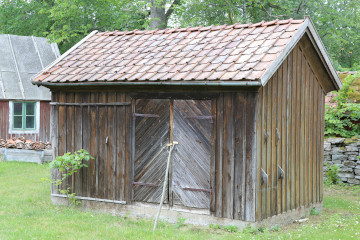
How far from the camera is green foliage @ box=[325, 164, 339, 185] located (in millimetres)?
15586

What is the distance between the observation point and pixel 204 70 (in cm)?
942

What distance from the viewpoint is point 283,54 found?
926cm

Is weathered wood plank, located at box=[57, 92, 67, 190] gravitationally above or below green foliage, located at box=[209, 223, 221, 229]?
above

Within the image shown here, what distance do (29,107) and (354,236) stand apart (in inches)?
685

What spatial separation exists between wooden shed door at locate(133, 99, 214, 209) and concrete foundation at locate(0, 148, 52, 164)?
9.20 metres

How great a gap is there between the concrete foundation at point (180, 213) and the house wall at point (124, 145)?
13 centimetres

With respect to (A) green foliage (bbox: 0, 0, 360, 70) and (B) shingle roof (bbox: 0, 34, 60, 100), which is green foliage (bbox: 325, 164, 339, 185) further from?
(B) shingle roof (bbox: 0, 34, 60, 100)

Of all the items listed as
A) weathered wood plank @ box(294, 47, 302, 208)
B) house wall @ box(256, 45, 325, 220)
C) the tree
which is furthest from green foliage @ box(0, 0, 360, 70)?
weathered wood plank @ box(294, 47, 302, 208)

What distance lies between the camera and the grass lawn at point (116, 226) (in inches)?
346

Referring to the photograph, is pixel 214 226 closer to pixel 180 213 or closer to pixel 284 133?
pixel 180 213

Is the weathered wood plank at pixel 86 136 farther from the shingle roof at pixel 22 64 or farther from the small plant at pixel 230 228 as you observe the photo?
the shingle roof at pixel 22 64

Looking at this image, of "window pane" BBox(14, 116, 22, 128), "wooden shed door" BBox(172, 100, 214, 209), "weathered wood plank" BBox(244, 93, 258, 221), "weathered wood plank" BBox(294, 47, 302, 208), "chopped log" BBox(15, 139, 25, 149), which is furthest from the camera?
"window pane" BBox(14, 116, 22, 128)

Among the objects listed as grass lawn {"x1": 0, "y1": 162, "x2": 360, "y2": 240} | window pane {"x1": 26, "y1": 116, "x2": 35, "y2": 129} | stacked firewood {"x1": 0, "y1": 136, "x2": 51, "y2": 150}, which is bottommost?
grass lawn {"x1": 0, "y1": 162, "x2": 360, "y2": 240}

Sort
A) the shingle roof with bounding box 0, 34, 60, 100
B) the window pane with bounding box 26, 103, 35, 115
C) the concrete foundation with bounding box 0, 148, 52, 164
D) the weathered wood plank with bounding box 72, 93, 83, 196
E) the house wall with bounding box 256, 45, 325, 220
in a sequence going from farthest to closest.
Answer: the window pane with bounding box 26, 103, 35, 115
the shingle roof with bounding box 0, 34, 60, 100
the concrete foundation with bounding box 0, 148, 52, 164
the weathered wood plank with bounding box 72, 93, 83, 196
the house wall with bounding box 256, 45, 325, 220
